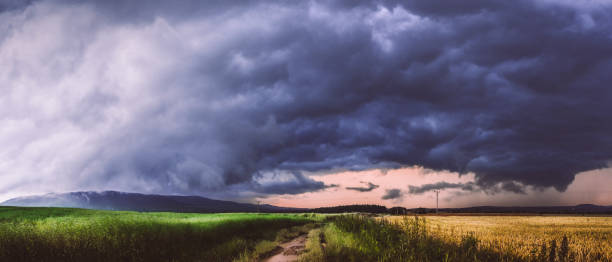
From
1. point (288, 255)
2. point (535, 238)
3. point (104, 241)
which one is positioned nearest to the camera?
point (104, 241)

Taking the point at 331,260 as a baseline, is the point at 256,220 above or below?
below

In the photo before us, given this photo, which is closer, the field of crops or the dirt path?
the field of crops

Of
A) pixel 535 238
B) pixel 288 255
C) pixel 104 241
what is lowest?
pixel 288 255

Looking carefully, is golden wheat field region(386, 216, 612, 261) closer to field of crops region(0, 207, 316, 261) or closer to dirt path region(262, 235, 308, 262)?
dirt path region(262, 235, 308, 262)

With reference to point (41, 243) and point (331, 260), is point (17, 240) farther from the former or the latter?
point (331, 260)

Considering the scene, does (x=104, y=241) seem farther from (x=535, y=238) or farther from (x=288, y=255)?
(x=535, y=238)

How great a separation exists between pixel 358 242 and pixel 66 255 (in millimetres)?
11736

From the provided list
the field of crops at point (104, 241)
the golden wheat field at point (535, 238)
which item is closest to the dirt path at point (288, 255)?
the field of crops at point (104, 241)

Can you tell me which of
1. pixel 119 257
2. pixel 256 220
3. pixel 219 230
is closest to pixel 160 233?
pixel 119 257

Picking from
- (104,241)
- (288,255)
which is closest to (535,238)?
(288,255)

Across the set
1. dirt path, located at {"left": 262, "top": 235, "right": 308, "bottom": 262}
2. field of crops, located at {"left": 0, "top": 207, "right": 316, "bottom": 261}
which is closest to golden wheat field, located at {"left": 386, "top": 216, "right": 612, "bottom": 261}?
dirt path, located at {"left": 262, "top": 235, "right": 308, "bottom": 262}

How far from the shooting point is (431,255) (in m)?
11.7

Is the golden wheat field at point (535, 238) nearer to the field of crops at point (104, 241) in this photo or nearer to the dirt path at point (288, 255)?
the dirt path at point (288, 255)

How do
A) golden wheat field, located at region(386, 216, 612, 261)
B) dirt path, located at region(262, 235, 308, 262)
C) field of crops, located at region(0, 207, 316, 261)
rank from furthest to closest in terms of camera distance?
dirt path, located at region(262, 235, 308, 262) → golden wheat field, located at region(386, 216, 612, 261) → field of crops, located at region(0, 207, 316, 261)
